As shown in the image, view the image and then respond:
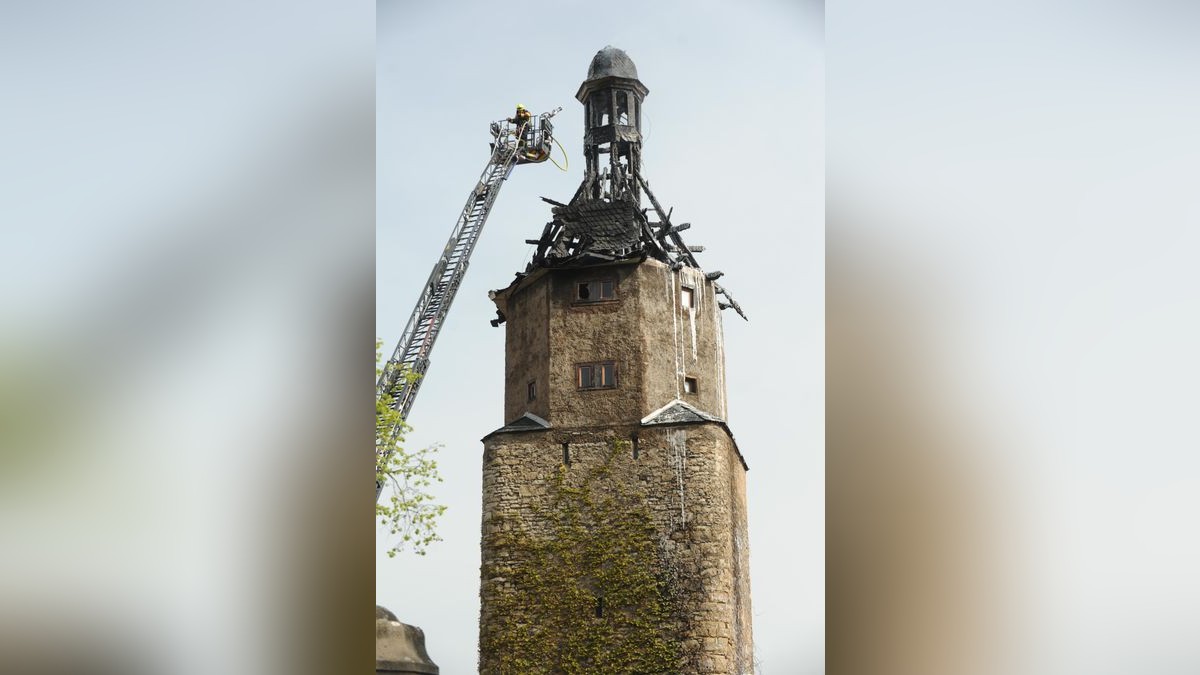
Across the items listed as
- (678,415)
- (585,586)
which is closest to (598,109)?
(678,415)

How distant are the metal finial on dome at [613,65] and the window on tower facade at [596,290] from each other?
5554 mm

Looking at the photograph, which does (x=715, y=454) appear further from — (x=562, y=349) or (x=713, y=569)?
(x=562, y=349)

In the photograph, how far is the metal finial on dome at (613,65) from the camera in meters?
32.8

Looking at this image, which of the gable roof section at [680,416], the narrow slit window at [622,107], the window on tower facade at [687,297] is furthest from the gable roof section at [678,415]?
the narrow slit window at [622,107]

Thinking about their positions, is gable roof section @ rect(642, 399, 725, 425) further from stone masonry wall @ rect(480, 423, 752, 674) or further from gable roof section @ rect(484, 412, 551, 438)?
gable roof section @ rect(484, 412, 551, 438)

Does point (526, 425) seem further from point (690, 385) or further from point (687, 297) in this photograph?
point (687, 297)

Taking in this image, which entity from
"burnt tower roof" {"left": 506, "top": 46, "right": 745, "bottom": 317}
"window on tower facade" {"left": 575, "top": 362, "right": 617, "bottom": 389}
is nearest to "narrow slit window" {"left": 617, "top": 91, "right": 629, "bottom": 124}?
"burnt tower roof" {"left": 506, "top": 46, "right": 745, "bottom": 317}

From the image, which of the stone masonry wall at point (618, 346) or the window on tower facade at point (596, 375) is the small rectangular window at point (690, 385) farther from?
the window on tower facade at point (596, 375)

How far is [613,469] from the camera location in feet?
93.5

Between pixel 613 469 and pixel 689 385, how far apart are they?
9.36ft
